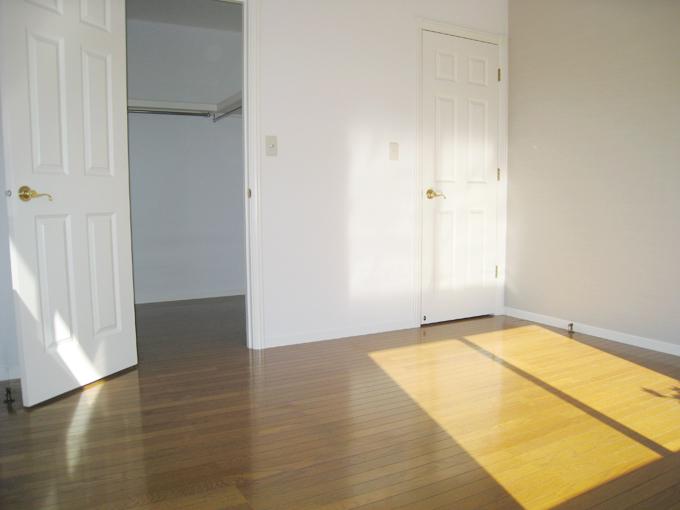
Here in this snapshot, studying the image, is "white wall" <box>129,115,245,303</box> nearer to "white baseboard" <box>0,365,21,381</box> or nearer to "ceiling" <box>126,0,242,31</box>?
"ceiling" <box>126,0,242,31</box>

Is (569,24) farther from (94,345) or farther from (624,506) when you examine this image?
(94,345)

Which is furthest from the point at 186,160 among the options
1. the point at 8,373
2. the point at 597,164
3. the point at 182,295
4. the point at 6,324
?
the point at 597,164

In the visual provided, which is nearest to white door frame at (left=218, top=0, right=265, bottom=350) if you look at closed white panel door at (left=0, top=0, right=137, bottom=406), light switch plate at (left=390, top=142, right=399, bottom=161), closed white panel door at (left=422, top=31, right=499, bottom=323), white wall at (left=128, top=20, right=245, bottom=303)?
closed white panel door at (left=0, top=0, right=137, bottom=406)


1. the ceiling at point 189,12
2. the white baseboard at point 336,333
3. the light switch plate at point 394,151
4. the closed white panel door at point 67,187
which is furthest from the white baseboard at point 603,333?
the ceiling at point 189,12

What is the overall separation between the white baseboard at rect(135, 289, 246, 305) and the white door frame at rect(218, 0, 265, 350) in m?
2.09

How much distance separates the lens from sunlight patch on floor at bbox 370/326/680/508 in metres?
1.90

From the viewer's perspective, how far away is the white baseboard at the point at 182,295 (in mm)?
5188

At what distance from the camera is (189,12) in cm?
469

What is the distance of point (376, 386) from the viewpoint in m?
2.76

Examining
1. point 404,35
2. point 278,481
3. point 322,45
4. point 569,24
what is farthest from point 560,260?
point 278,481

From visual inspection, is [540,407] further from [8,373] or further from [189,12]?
[189,12]

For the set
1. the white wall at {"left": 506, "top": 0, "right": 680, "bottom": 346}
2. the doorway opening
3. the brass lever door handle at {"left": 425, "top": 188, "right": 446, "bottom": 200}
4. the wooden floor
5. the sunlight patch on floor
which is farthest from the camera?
the doorway opening

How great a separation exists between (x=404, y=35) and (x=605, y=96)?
142 centimetres

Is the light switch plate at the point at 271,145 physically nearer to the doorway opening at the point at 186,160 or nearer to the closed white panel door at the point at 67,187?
the closed white panel door at the point at 67,187
